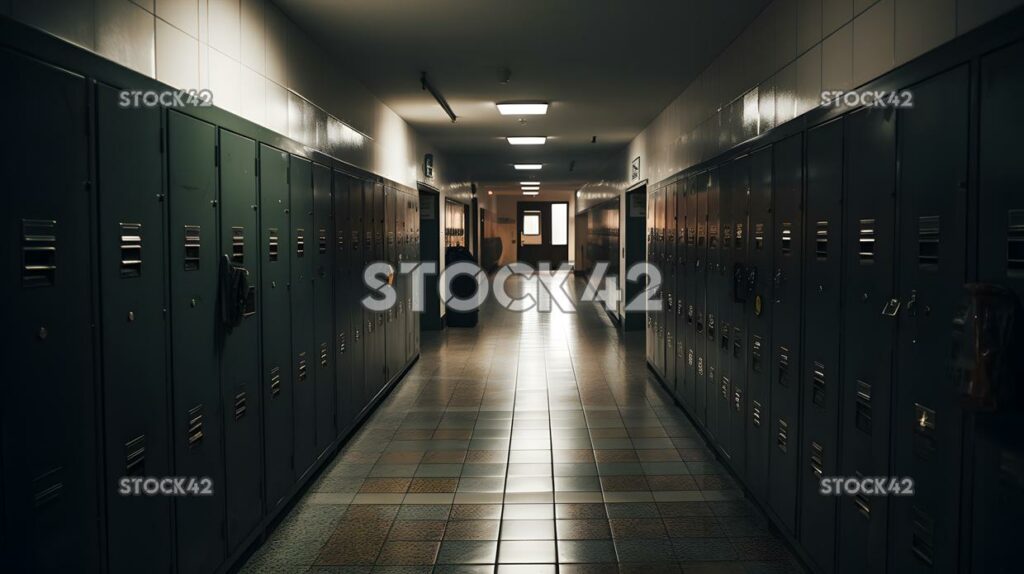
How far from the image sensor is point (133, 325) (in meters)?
2.58

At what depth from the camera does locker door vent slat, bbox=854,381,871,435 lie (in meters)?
2.81

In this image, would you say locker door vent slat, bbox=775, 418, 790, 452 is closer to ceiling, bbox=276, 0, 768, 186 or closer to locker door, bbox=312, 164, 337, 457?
ceiling, bbox=276, 0, 768, 186

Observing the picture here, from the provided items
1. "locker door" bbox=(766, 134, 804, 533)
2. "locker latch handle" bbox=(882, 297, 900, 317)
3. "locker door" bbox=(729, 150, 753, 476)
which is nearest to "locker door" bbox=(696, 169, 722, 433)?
"locker door" bbox=(729, 150, 753, 476)

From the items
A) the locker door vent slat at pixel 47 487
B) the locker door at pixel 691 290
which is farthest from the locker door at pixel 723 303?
the locker door vent slat at pixel 47 487

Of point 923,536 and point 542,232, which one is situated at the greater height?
point 542,232

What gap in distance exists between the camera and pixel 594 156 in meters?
14.5

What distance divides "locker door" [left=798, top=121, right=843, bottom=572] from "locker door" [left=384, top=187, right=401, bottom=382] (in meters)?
4.75

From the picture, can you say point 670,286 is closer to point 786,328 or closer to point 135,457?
point 786,328

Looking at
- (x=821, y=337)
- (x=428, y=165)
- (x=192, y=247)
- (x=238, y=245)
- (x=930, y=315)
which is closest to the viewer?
(x=930, y=315)

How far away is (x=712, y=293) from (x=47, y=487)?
434cm

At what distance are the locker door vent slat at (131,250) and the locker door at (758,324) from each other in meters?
2.95

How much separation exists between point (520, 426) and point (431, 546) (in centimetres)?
255

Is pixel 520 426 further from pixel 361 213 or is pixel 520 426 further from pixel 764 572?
pixel 764 572

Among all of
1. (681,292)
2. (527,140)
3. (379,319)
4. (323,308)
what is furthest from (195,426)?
(527,140)
